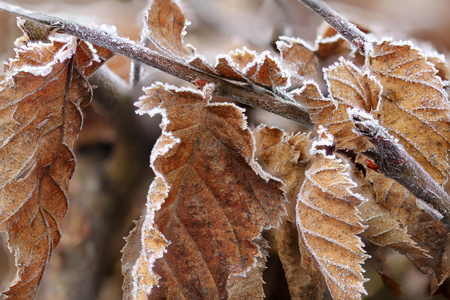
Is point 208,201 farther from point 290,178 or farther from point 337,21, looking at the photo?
point 337,21

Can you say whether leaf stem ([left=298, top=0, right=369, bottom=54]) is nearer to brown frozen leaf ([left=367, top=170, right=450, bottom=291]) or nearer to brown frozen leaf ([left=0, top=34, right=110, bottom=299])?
brown frozen leaf ([left=367, top=170, right=450, bottom=291])

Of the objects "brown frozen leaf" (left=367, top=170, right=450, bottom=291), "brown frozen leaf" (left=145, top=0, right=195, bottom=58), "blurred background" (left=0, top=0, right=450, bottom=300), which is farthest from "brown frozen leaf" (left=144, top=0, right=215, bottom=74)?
"brown frozen leaf" (left=367, top=170, right=450, bottom=291)

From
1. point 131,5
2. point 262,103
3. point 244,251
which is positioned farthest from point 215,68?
point 131,5

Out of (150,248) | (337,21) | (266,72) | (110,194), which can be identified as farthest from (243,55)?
(110,194)

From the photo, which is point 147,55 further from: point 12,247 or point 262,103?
point 12,247

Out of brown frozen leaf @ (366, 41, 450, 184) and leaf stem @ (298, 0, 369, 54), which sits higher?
leaf stem @ (298, 0, 369, 54)
